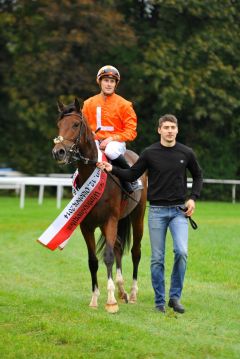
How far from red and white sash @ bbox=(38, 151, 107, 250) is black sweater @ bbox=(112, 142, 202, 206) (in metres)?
0.63

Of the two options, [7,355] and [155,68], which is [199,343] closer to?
[7,355]

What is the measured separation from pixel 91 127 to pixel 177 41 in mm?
25943

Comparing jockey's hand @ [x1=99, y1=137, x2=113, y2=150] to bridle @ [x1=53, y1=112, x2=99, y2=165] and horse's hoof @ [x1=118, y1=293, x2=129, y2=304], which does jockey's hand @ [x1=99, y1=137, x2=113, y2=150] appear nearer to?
bridle @ [x1=53, y1=112, x2=99, y2=165]

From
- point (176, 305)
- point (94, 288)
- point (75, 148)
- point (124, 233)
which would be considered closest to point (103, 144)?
point (75, 148)

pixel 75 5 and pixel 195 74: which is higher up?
pixel 75 5

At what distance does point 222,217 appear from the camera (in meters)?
26.8

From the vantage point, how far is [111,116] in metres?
11.3

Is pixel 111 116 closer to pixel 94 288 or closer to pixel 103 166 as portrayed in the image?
pixel 103 166

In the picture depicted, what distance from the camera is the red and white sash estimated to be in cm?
1066

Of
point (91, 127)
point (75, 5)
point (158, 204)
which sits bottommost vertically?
point (158, 204)

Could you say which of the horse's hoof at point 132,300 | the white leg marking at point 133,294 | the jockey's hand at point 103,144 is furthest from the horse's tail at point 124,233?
the jockey's hand at point 103,144

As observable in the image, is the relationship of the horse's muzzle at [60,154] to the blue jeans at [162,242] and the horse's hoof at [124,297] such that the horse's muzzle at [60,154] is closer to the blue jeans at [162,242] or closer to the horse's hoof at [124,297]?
the blue jeans at [162,242]

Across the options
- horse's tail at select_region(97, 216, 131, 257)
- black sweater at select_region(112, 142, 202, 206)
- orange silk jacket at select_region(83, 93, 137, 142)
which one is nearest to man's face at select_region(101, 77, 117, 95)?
orange silk jacket at select_region(83, 93, 137, 142)

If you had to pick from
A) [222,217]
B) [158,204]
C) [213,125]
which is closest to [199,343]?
[158,204]
